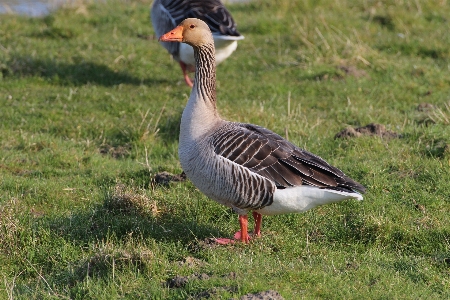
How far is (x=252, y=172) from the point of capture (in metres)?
5.95

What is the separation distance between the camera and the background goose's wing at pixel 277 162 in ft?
19.5

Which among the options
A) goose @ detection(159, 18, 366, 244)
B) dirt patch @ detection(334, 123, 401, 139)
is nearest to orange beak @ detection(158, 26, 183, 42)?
goose @ detection(159, 18, 366, 244)

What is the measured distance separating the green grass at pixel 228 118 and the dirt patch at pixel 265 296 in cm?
9

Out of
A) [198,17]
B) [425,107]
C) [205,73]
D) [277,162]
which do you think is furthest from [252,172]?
[198,17]

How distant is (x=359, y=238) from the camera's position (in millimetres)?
6320

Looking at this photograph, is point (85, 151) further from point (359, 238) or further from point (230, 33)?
point (359, 238)

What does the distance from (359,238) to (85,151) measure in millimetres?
3929

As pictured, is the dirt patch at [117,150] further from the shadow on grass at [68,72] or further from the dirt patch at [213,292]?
the dirt patch at [213,292]

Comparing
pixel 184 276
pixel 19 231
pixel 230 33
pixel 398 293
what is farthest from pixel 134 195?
pixel 230 33

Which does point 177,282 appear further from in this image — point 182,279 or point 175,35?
point 175,35

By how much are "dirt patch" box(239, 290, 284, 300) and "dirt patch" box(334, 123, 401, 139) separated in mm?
4196

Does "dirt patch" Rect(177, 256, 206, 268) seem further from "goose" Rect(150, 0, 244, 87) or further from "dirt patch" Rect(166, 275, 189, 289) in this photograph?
"goose" Rect(150, 0, 244, 87)

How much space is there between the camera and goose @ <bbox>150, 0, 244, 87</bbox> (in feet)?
33.9

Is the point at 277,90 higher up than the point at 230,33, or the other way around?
the point at 230,33
